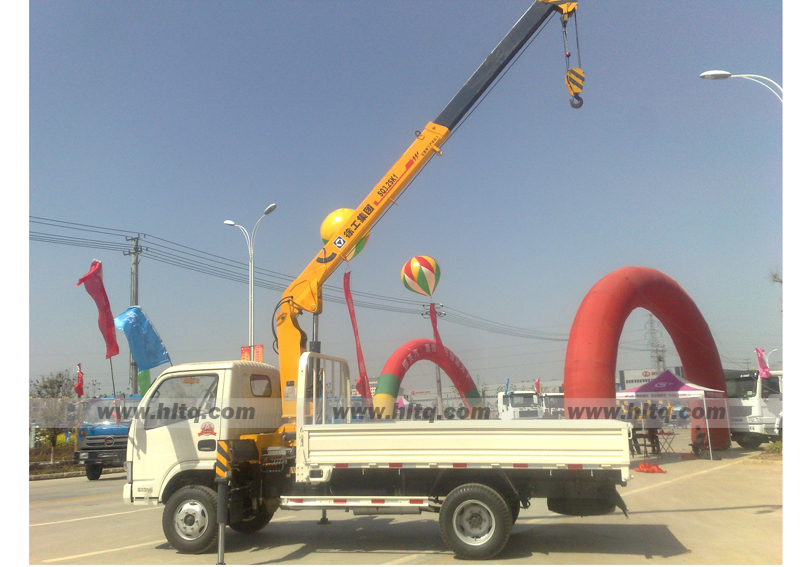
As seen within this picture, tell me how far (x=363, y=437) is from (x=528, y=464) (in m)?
2.10

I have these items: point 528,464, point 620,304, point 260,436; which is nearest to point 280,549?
point 260,436

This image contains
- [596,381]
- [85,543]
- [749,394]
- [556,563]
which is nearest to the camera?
[556,563]

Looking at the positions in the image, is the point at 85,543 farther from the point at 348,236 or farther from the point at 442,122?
the point at 442,122

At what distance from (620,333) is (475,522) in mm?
10365

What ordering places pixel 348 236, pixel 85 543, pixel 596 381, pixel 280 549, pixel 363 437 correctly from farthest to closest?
pixel 596 381, pixel 348 236, pixel 85 543, pixel 280 549, pixel 363 437

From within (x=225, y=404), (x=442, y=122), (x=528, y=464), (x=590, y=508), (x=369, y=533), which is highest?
(x=442, y=122)

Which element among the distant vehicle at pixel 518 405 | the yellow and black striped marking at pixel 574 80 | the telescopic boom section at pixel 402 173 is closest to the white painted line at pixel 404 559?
the telescopic boom section at pixel 402 173

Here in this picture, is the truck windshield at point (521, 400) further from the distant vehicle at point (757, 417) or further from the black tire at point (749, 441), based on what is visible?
the black tire at point (749, 441)

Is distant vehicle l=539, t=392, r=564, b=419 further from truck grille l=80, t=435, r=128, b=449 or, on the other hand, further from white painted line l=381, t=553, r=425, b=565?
white painted line l=381, t=553, r=425, b=565

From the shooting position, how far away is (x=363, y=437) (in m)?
7.89

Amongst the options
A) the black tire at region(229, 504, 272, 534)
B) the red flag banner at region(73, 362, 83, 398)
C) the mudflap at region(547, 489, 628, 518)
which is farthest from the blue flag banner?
the mudflap at region(547, 489, 628, 518)

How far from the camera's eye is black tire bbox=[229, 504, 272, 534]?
9.18 metres

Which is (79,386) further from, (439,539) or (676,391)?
(676,391)

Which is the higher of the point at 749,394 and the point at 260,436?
the point at 260,436
